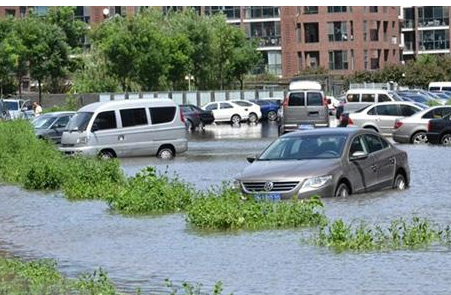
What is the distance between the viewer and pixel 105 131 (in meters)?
33.9

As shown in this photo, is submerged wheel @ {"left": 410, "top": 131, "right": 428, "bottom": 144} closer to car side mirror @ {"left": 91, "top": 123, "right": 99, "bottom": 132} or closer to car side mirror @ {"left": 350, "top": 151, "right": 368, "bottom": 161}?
car side mirror @ {"left": 91, "top": 123, "right": 99, "bottom": 132}

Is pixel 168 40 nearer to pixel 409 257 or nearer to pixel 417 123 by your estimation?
pixel 417 123

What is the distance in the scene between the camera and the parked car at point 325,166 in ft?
60.7

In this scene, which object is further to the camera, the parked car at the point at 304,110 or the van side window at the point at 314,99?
the van side window at the point at 314,99

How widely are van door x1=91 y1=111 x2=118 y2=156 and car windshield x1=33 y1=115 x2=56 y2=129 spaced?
7.96 m

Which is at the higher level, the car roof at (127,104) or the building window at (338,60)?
the building window at (338,60)

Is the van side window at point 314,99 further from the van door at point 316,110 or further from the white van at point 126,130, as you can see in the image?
the white van at point 126,130

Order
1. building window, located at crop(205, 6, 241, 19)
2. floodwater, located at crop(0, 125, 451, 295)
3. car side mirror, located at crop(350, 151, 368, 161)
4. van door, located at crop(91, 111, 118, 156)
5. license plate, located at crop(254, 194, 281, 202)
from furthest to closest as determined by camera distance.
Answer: building window, located at crop(205, 6, 241, 19) → van door, located at crop(91, 111, 118, 156) → car side mirror, located at crop(350, 151, 368, 161) → license plate, located at crop(254, 194, 281, 202) → floodwater, located at crop(0, 125, 451, 295)

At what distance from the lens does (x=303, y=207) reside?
16172mm

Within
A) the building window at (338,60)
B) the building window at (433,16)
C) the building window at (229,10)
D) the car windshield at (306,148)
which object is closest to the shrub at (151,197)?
the car windshield at (306,148)

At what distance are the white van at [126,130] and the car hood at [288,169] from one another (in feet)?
48.8

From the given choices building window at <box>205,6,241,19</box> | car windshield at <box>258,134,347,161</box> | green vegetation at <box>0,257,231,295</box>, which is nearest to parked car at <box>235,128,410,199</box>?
car windshield at <box>258,134,347,161</box>

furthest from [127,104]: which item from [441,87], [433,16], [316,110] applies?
[433,16]

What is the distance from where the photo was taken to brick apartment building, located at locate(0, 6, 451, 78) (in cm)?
10156
